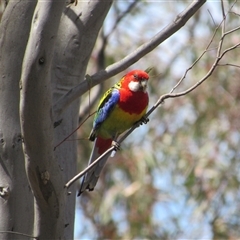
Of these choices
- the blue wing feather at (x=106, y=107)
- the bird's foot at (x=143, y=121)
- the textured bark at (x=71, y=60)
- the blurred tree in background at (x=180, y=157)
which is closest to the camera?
the textured bark at (x=71, y=60)

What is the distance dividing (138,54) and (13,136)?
68cm

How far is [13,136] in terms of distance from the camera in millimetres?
2850

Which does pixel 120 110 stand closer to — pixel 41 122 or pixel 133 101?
pixel 133 101

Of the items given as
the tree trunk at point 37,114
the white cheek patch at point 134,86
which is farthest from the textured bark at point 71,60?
the white cheek patch at point 134,86

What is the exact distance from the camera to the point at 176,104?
8.36 meters

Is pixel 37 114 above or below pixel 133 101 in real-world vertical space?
below

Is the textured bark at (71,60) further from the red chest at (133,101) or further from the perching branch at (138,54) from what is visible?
the red chest at (133,101)

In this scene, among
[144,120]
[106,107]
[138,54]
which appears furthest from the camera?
[106,107]

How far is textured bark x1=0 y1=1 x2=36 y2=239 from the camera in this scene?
2.82m

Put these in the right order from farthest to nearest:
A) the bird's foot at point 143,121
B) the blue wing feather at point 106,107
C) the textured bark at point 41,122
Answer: the blue wing feather at point 106,107, the bird's foot at point 143,121, the textured bark at point 41,122

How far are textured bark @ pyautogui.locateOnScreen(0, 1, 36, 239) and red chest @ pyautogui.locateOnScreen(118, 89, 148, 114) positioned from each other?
1.16 m

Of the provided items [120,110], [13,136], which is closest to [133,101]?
[120,110]

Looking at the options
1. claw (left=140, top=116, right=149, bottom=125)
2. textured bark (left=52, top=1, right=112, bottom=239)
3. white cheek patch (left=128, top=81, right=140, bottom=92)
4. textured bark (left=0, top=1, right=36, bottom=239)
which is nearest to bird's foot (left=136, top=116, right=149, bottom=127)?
claw (left=140, top=116, right=149, bottom=125)

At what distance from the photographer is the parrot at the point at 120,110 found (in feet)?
12.9
